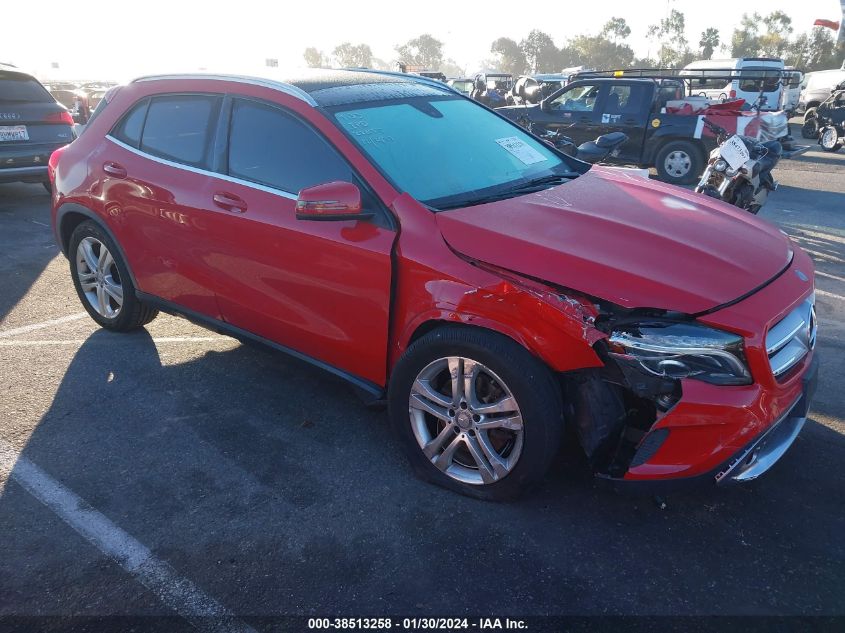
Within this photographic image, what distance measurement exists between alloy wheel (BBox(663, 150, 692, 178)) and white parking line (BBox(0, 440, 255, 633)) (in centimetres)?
1133

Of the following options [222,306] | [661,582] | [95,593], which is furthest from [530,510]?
[222,306]

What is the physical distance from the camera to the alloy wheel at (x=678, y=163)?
11.9 metres

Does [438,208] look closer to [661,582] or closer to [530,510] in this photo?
[530,510]

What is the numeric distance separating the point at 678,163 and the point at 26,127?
405 inches

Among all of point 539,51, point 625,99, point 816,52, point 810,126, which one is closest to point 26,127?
point 625,99

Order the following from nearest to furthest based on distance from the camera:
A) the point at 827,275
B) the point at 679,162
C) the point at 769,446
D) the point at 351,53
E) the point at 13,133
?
the point at 769,446 → the point at 827,275 → the point at 13,133 → the point at 679,162 → the point at 351,53

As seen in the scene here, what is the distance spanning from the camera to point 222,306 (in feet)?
12.8

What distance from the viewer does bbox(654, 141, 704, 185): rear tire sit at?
38.7 ft

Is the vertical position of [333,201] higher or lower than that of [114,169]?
higher

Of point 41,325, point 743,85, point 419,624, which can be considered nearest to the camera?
point 419,624

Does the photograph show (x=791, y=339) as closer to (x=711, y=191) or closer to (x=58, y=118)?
(x=711, y=191)

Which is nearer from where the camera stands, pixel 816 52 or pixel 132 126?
pixel 132 126

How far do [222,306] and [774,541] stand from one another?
3010 millimetres

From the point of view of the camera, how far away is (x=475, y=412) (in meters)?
2.91
